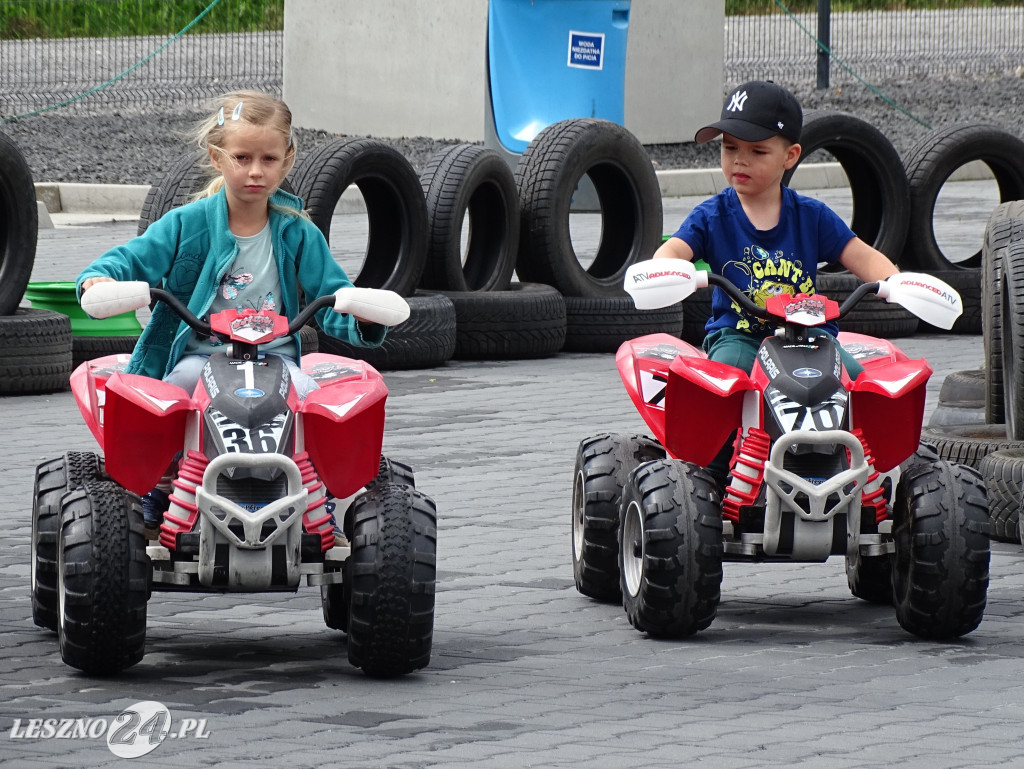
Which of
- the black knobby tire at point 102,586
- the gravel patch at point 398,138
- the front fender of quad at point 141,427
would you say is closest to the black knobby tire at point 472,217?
the front fender of quad at point 141,427

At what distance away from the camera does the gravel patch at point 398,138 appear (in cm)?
2014

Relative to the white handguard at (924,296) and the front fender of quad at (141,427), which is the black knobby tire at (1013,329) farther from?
the front fender of quad at (141,427)

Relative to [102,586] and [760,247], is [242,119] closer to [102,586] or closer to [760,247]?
[102,586]

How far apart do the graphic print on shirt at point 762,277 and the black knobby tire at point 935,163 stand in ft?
23.6

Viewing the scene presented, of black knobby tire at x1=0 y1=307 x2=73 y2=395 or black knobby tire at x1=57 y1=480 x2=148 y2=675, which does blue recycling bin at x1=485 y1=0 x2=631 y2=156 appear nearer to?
black knobby tire at x1=0 y1=307 x2=73 y2=395

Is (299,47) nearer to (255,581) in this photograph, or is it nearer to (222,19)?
(222,19)

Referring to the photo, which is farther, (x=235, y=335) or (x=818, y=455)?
(x=818, y=455)

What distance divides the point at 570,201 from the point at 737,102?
667cm

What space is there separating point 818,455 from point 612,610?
955mm

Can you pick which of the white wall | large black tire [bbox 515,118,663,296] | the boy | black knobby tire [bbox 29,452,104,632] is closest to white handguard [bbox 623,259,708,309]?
the boy

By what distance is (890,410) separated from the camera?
18.0 ft

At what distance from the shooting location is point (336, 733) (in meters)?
4.47

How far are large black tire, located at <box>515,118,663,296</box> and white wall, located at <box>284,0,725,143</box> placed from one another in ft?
29.2

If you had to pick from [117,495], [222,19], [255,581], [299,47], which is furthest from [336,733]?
[222,19]
